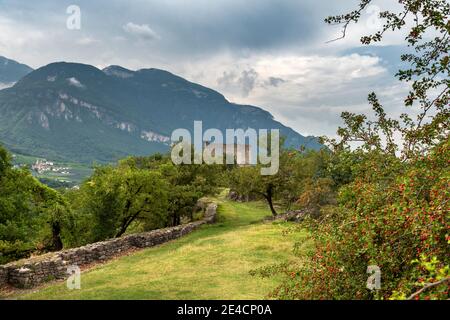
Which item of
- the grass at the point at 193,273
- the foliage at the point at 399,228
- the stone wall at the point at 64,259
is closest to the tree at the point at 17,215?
the stone wall at the point at 64,259

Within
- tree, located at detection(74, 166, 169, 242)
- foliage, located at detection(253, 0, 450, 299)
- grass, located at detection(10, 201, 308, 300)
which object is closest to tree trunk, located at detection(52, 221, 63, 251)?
tree, located at detection(74, 166, 169, 242)

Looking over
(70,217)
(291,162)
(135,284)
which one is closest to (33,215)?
(70,217)

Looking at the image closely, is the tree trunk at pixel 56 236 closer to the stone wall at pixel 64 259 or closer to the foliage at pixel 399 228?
the stone wall at pixel 64 259

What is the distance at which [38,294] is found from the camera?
18328 mm

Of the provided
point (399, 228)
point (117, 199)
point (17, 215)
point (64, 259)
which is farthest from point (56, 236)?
point (399, 228)

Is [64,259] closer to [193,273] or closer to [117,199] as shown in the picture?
[193,273]

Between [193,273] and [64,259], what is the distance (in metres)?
9.63

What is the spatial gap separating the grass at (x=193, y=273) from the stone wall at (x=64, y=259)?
4.82ft

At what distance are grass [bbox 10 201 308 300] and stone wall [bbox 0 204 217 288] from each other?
1470mm

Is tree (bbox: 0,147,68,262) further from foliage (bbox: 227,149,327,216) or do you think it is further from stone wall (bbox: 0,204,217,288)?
foliage (bbox: 227,149,327,216)

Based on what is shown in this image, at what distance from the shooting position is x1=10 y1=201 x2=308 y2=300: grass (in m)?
16.0

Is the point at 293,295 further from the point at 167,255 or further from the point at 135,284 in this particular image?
the point at 167,255

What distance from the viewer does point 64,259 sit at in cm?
2444

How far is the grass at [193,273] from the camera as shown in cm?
1605
